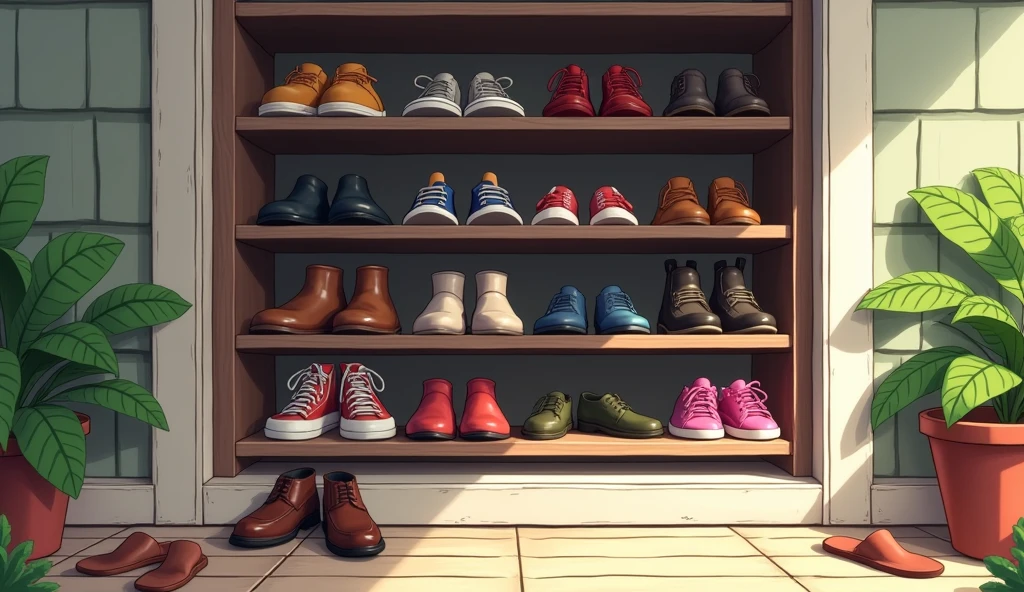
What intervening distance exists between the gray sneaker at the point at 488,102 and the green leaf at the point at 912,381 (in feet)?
4.28

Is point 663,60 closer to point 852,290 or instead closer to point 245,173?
point 852,290

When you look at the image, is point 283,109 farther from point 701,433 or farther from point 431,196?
point 701,433

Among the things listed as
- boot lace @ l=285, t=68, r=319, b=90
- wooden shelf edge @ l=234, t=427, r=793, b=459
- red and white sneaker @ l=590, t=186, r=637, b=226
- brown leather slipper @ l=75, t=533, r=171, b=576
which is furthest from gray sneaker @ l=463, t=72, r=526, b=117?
brown leather slipper @ l=75, t=533, r=171, b=576

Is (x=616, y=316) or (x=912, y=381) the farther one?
(x=616, y=316)

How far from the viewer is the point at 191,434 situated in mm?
1722

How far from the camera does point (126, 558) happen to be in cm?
142

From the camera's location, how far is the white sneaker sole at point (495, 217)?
5.72ft

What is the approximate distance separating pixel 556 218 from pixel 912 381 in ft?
3.54

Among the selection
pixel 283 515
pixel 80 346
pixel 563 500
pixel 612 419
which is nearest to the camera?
pixel 80 346

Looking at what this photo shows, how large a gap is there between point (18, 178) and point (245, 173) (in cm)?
55

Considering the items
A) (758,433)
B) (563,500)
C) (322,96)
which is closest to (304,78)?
(322,96)

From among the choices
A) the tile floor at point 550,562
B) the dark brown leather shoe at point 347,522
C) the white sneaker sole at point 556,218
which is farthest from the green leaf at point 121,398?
the white sneaker sole at point 556,218

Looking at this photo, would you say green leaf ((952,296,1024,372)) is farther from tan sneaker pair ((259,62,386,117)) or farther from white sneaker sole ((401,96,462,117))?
tan sneaker pair ((259,62,386,117))

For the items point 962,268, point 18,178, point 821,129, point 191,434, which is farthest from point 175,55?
point 962,268
